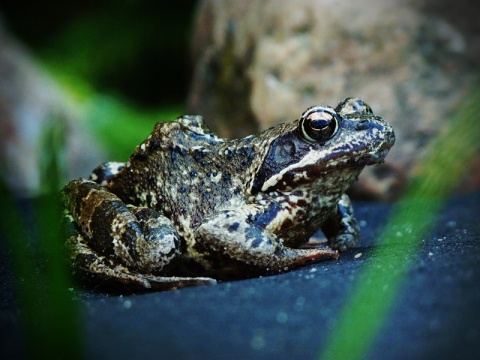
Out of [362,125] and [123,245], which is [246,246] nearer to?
[123,245]

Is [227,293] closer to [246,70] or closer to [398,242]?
[398,242]

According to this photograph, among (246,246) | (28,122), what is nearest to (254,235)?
(246,246)

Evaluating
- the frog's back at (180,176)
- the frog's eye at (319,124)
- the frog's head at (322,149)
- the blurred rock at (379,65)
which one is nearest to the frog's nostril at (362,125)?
the frog's head at (322,149)

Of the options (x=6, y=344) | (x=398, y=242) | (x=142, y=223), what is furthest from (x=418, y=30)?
(x=6, y=344)

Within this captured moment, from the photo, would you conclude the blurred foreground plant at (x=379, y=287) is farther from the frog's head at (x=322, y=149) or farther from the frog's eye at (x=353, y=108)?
the frog's eye at (x=353, y=108)

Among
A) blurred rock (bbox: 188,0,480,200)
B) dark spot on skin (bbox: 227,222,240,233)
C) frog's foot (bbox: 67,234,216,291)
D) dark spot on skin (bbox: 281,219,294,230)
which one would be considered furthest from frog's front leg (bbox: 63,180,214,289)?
blurred rock (bbox: 188,0,480,200)

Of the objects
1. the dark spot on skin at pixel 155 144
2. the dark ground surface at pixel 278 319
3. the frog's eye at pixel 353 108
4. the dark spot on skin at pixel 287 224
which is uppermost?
the dark spot on skin at pixel 155 144

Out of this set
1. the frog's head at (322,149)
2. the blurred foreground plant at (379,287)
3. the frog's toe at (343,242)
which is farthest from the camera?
the frog's toe at (343,242)
